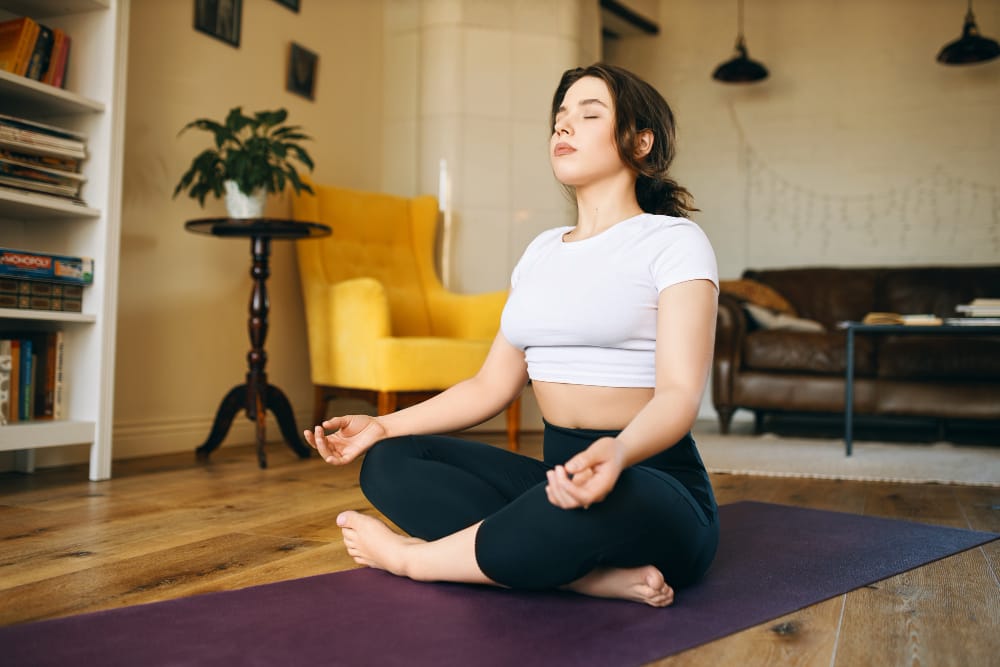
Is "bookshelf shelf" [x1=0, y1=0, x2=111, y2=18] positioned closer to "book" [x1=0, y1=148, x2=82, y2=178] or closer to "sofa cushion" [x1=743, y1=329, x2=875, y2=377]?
"book" [x1=0, y1=148, x2=82, y2=178]

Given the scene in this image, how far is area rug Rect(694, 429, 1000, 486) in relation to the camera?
2.87 m

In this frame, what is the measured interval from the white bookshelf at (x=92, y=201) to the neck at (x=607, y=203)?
5.44ft

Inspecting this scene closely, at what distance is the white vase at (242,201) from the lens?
294 cm

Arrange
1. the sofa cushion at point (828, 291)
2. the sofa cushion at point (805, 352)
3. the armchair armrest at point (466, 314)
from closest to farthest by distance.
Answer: the armchair armrest at point (466, 314)
the sofa cushion at point (805, 352)
the sofa cushion at point (828, 291)

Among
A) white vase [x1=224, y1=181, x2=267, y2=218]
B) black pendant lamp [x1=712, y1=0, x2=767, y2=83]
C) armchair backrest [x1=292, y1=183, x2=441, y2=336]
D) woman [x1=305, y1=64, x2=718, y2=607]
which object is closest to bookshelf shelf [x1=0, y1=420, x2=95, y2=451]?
white vase [x1=224, y1=181, x2=267, y2=218]

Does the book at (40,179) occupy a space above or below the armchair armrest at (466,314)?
above

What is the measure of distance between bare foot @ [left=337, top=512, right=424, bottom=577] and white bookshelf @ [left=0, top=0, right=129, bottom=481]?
54.1 inches

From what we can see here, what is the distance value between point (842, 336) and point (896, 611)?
9.79 ft

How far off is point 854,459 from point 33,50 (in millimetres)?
3011

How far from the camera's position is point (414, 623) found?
1.17 metres

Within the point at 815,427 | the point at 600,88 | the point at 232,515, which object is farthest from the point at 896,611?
the point at 815,427

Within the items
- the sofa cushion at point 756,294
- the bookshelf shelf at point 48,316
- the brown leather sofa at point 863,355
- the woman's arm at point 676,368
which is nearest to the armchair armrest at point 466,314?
the brown leather sofa at point 863,355

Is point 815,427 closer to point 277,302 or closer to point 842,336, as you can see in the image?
point 842,336

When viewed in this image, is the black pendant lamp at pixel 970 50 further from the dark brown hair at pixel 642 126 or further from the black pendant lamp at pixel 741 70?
the dark brown hair at pixel 642 126
